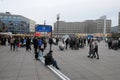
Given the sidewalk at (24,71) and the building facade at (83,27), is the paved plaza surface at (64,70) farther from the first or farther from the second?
the building facade at (83,27)

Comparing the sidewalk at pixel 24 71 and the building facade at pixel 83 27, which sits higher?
the building facade at pixel 83 27

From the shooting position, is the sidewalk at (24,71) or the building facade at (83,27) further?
the building facade at (83,27)

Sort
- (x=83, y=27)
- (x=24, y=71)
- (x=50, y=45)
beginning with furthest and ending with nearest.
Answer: (x=83, y=27) → (x=50, y=45) → (x=24, y=71)

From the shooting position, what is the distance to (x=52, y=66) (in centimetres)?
1470

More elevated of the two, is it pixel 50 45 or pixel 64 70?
pixel 50 45

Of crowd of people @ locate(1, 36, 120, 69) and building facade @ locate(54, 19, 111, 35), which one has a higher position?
building facade @ locate(54, 19, 111, 35)

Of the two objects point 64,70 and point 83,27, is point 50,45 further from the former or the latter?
point 83,27

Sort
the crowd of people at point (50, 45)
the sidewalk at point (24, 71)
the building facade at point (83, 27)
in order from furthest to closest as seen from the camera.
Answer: the building facade at point (83, 27) < the crowd of people at point (50, 45) < the sidewalk at point (24, 71)

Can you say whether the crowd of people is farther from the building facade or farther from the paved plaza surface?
the building facade

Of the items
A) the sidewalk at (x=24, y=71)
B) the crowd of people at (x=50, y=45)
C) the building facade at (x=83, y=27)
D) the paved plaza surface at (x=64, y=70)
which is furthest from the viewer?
the building facade at (x=83, y=27)

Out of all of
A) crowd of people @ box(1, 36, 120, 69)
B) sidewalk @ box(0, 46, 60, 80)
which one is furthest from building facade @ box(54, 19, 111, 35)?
sidewalk @ box(0, 46, 60, 80)

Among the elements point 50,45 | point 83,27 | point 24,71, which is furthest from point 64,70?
point 83,27

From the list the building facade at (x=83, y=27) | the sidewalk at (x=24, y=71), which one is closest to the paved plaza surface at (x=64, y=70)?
the sidewalk at (x=24, y=71)

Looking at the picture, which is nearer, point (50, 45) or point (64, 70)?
point (64, 70)
